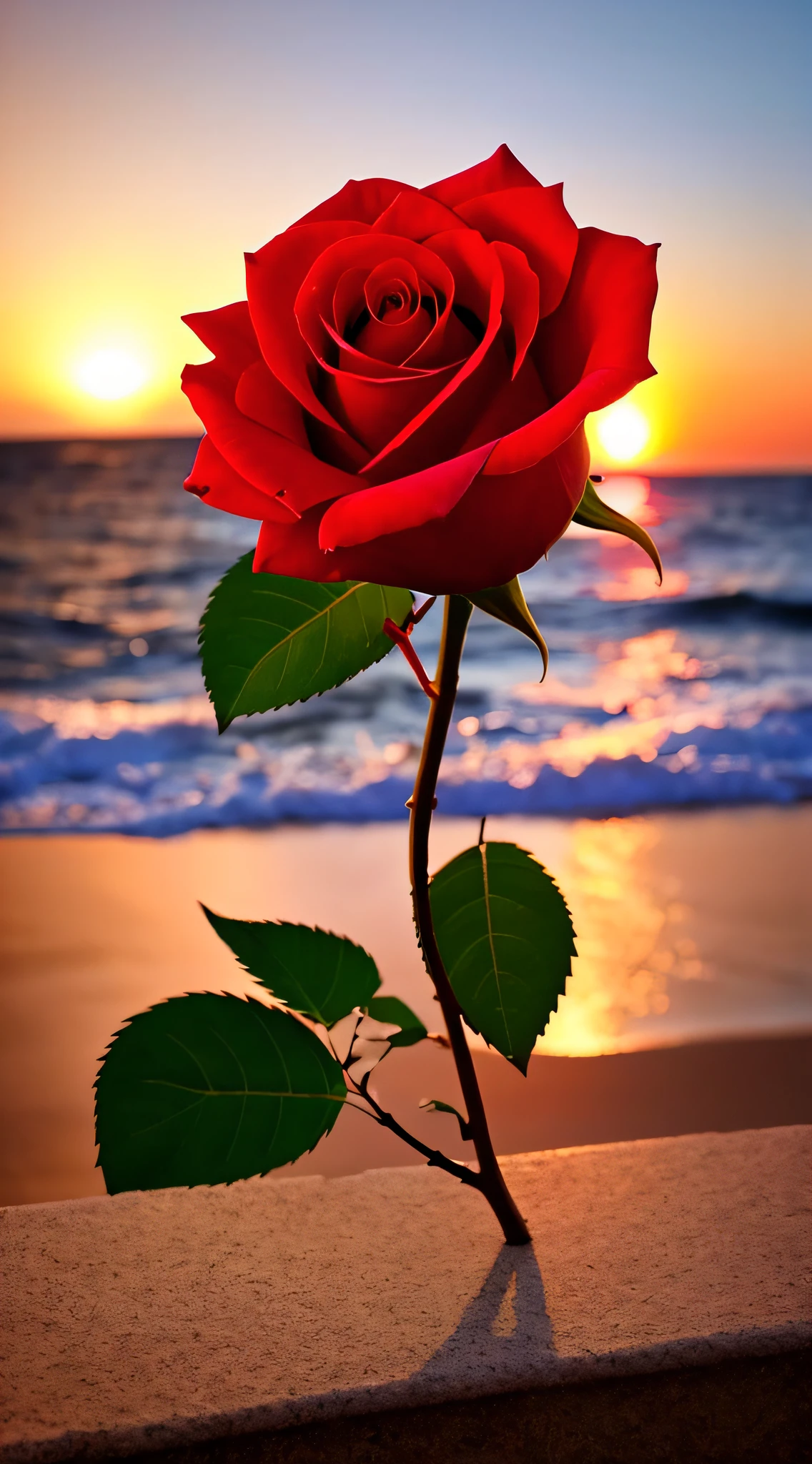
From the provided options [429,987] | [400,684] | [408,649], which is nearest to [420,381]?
[408,649]

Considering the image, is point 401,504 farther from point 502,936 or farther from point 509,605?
point 502,936

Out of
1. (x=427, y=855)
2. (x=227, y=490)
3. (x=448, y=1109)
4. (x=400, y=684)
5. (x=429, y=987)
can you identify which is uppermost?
(x=400, y=684)

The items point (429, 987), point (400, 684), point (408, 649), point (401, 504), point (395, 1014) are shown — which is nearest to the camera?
point (401, 504)

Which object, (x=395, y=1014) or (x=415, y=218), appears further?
(x=395, y=1014)

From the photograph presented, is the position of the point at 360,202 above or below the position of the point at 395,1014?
above

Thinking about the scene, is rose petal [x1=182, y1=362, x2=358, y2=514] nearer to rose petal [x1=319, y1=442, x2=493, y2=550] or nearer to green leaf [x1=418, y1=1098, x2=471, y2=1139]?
rose petal [x1=319, y1=442, x2=493, y2=550]

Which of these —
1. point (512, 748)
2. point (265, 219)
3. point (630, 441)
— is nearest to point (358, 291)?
point (512, 748)

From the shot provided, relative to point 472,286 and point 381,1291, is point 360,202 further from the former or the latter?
point 381,1291

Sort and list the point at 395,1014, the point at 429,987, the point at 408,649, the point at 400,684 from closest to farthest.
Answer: the point at 408,649
the point at 395,1014
the point at 429,987
the point at 400,684
